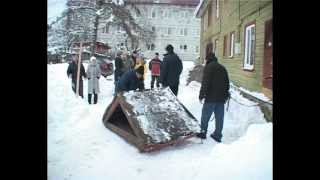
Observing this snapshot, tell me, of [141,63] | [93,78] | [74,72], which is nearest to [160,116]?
[141,63]

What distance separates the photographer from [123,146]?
320cm

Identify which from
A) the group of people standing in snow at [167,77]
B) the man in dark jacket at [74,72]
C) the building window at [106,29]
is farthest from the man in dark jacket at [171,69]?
the man in dark jacket at [74,72]

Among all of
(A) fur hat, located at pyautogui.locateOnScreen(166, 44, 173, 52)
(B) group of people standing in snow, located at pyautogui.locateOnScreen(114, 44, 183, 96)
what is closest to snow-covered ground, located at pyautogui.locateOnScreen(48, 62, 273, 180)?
(B) group of people standing in snow, located at pyautogui.locateOnScreen(114, 44, 183, 96)

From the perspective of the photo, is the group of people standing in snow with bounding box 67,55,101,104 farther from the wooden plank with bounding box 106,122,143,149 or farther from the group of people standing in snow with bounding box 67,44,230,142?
the wooden plank with bounding box 106,122,143,149

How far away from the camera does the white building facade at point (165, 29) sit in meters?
3.28

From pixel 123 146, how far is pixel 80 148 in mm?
262

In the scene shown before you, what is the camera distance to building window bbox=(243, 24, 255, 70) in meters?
3.24

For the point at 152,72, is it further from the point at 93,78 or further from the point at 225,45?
the point at 225,45

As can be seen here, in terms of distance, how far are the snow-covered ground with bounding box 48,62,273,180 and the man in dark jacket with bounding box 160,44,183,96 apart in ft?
0.36

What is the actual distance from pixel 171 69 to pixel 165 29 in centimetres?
26

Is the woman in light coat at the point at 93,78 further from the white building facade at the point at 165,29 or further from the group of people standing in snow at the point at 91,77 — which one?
the white building facade at the point at 165,29

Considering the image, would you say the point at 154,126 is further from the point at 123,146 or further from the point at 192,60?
the point at 192,60

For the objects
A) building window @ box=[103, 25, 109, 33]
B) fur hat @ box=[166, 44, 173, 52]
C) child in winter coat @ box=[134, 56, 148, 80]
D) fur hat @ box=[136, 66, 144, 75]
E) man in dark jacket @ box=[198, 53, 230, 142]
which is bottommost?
man in dark jacket @ box=[198, 53, 230, 142]
